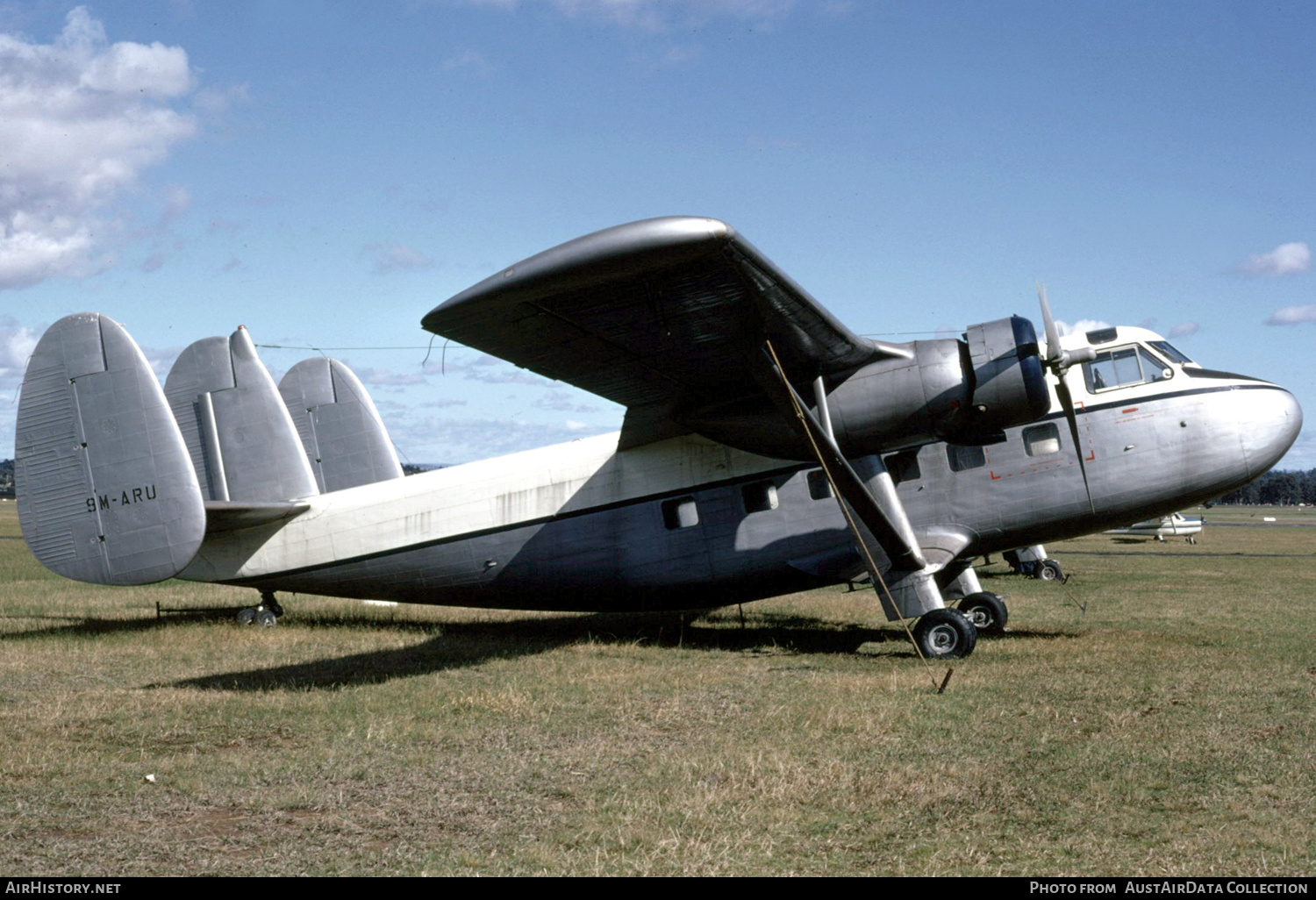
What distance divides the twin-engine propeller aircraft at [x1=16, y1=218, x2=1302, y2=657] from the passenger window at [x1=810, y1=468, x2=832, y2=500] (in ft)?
0.09

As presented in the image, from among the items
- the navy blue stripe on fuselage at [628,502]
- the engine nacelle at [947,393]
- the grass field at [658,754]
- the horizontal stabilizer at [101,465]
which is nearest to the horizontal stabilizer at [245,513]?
the navy blue stripe on fuselage at [628,502]

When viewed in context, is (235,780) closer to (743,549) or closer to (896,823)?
(896,823)

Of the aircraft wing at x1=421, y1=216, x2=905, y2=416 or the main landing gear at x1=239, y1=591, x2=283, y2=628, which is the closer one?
the aircraft wing at x1=421, y1=216, x2=905, y2=416

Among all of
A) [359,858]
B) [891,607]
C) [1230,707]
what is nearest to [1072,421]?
[891,607]

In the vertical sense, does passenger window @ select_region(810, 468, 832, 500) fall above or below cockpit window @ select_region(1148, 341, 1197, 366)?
below

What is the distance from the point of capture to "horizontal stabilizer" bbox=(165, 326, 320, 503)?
1617 cm

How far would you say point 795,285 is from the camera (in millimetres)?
9609

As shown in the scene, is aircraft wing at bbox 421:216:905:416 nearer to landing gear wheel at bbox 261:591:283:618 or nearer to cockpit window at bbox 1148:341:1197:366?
cockpit window at bbox 1148:341:1197:366

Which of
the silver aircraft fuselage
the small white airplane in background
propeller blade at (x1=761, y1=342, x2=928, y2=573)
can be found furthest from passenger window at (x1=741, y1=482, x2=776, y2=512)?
the small white airplane in background

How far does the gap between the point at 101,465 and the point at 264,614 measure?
453 cm

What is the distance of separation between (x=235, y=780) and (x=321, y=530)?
8391mm

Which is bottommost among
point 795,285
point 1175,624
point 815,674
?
point 1175,624

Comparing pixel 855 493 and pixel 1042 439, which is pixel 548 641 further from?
pixel 1042 439

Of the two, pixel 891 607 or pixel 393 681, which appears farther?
pixel 891 607
